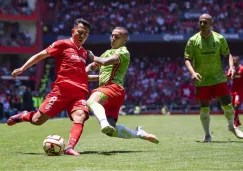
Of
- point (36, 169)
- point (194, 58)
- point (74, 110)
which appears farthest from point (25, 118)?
point (194, 58)

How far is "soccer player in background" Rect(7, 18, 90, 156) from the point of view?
9.80 meters

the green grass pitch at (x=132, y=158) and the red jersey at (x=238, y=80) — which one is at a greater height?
the green grass pitch at (x=132, y=158)

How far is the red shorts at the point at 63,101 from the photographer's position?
9.80m

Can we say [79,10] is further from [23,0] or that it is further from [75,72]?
Result: [75,72]

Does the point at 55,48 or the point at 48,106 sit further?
the point at 55,48

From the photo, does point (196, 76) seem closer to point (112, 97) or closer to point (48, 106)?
point (112, 97)

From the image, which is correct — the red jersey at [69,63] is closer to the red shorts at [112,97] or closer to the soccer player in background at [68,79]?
the soccer player in background at [68,79]

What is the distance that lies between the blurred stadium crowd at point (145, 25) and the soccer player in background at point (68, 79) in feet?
108

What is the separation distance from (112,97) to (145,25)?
40.3 m

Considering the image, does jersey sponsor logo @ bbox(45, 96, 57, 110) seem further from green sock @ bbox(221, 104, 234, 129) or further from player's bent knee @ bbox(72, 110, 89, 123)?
green sock @ bbox(221, 104, 234, 129)

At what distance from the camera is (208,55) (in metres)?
12.3

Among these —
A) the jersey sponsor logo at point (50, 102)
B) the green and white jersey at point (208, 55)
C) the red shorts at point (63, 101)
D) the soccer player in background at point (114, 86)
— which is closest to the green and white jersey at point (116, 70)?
the soccer player in background at point (114, 86)

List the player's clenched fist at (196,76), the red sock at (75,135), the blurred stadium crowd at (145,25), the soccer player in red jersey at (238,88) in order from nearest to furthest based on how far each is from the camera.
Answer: the red sock at (75,135) < the player's clenched fist at (196,76) < the soccer player in red jersey at (238,88) < the blurred stadium crowd at (145,25)

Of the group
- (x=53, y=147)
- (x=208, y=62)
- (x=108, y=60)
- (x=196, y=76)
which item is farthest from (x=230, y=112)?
(x=53, y=147)
